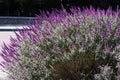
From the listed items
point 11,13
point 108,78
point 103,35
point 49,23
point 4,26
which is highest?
point 11,13

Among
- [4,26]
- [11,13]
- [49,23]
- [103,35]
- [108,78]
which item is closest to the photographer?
[108,78]

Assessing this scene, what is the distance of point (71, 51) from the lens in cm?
438

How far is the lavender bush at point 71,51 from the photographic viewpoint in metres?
4.41

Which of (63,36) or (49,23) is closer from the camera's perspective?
(63,36)

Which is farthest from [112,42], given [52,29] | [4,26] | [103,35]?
[4,26]

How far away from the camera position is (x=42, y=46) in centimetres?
464

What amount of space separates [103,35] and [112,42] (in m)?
0.16

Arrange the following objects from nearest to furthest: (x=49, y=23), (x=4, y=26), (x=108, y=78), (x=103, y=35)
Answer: (x=108, y=78) → (x=103, y=35) → (x=49, y=23) → (x=4, y=26)

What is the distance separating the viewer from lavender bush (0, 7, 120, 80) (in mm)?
4410

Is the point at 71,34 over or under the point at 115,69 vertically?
over

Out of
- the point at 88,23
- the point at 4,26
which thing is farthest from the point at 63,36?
the point at 4,26

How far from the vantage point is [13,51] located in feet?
16.4

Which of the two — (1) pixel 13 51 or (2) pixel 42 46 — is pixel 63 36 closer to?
(2) pixel 42 46

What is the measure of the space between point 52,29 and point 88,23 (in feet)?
1.57
